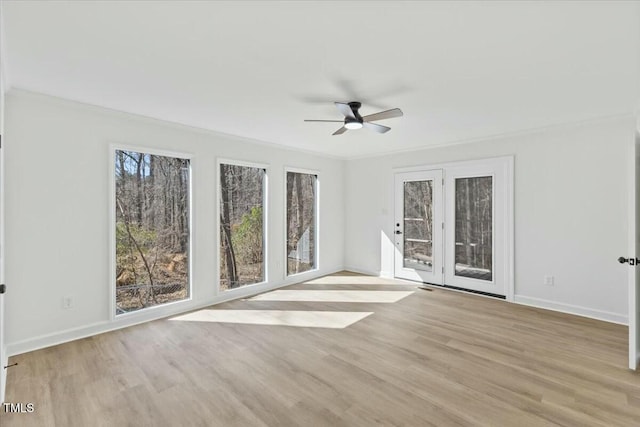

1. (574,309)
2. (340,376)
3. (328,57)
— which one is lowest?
(340,376)

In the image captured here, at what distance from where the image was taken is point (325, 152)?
595 cm

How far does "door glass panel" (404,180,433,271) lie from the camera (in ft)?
17.9

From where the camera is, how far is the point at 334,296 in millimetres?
4867

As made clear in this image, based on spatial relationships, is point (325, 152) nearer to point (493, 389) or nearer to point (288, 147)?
point (288, 147)

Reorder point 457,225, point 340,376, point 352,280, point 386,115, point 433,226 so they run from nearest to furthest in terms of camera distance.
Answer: point 340,376, point 386,115, point 457,225, point 433,226, point 352,280

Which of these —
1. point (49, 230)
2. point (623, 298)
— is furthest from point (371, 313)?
point (49, 230)

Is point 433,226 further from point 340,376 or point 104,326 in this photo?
point 104,326

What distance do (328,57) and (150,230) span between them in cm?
300

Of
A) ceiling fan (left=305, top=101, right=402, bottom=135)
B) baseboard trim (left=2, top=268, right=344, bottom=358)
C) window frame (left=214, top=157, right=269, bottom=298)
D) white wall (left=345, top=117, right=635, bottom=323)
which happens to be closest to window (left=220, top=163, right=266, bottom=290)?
window frame (left=214, top=157, right=269, bottom=298)

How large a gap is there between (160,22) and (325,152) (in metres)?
4.21

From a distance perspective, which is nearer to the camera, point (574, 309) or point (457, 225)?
point (574, 309)

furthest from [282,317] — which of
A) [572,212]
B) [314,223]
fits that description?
[572,212]

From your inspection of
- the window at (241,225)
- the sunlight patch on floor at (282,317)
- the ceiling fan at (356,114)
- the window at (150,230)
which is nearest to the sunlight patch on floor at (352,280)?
the window at (241,225)

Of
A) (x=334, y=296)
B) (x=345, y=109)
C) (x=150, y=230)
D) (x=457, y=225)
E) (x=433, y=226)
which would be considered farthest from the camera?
(x=433, y=226)
